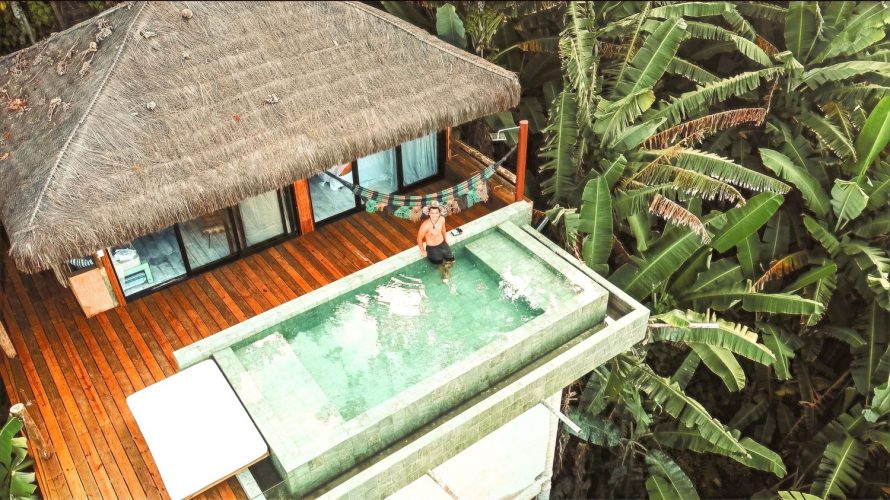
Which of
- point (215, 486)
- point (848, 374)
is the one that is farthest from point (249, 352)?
point (848, 374)

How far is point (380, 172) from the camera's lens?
1041cm

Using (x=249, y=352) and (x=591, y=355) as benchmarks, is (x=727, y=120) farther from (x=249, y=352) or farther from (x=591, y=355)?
(x=249, y=352)

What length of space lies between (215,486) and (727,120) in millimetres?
8367

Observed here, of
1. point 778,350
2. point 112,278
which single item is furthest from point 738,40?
point 112,278

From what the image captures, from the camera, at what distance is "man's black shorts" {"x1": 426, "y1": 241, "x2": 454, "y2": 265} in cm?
869

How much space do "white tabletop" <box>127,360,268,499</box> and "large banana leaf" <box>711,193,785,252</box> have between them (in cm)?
655

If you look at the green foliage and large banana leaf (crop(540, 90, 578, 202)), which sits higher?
large banana leaf (crop(540, 90, 578, 202))

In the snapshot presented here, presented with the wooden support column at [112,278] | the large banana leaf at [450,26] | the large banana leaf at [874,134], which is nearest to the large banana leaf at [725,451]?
the large banana leaf at [874,134]

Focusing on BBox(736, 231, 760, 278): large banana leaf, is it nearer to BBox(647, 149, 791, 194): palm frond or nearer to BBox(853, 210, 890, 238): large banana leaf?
BBox(647, 149, 791, 194): palm frond

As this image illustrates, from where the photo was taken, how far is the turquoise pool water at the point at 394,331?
24.2 ft

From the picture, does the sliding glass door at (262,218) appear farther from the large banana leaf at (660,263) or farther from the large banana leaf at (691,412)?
the large banana leaf at (691,412)

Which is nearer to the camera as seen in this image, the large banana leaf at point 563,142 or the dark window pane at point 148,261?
the dark window pane at point 148,261

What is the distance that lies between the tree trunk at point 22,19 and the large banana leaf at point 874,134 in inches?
515

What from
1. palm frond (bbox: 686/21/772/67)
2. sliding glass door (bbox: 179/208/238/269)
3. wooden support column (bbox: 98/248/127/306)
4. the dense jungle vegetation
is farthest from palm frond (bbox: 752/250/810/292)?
wooden support column (bbox: 98/248/127/306)
